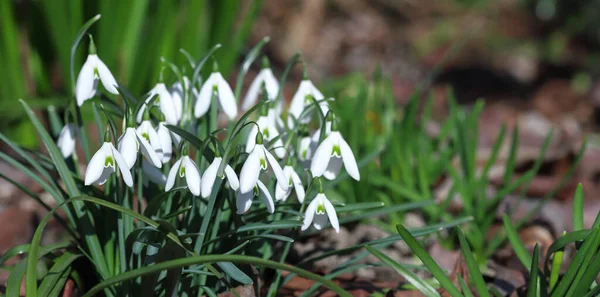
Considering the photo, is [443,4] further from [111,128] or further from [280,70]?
[111,128]

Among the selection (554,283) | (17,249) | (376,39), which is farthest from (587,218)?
(376,39)

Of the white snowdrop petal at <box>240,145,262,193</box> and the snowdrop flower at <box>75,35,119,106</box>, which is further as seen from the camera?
the snowdrop flower at <box>75,35,119,106</box>

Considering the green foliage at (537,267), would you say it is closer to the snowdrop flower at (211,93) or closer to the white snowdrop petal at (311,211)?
the white snowdrop petal at (311,211)

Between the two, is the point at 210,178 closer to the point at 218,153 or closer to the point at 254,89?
the point at 218,153

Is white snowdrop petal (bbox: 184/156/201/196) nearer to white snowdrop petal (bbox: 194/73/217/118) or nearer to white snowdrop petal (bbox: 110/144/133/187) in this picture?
white snowdrop petal (bbox: 110/144/133/187)

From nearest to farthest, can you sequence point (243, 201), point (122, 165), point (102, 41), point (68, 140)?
1. point (122, 165)
2. point (243, 201)
3. point (68, 140)
4. point (102, 41)

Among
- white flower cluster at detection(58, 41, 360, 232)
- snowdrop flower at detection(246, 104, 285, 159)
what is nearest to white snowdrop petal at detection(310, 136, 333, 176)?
white flower cluster at detection(58, 41, 360, 232)

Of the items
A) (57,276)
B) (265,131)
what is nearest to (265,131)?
(265,131)
